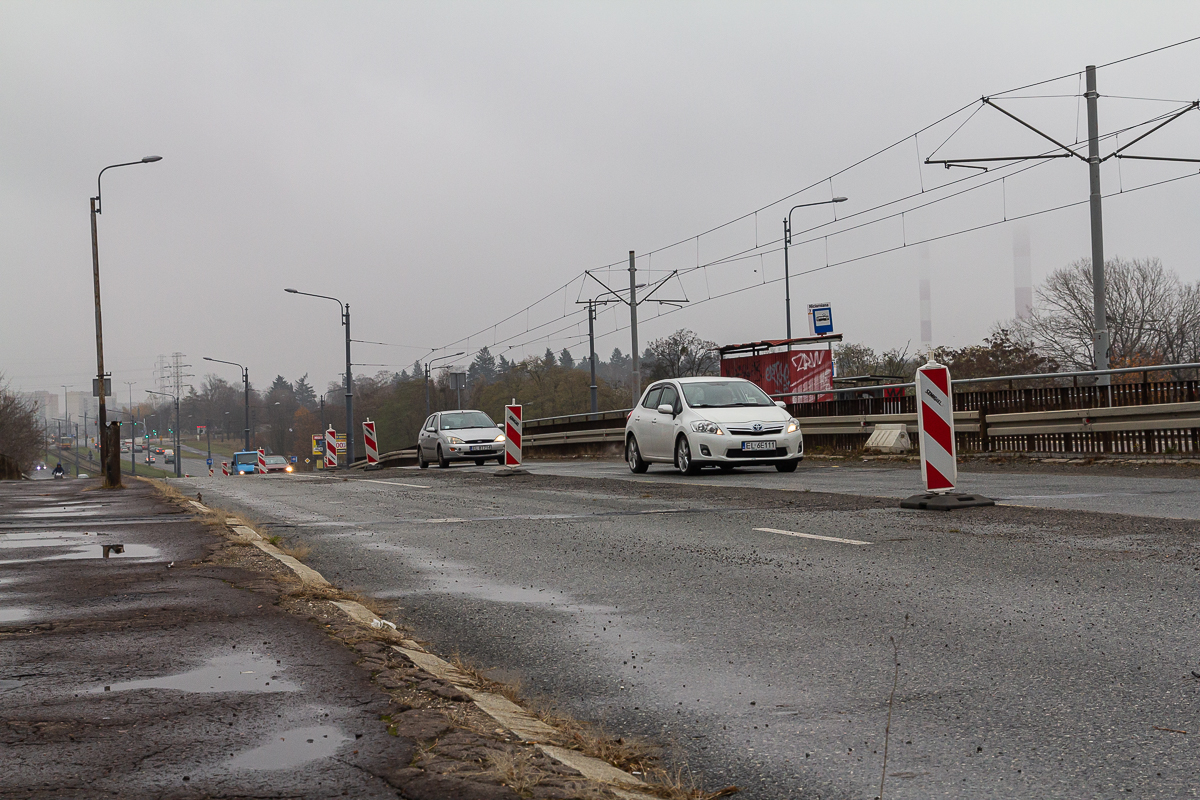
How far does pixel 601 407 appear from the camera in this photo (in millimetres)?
92688

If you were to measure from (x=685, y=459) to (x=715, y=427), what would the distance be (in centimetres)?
89

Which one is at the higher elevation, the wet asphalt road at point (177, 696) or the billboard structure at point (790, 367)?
the billboard structure at point (790, 367)

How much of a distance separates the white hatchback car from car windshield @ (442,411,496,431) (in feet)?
32.4

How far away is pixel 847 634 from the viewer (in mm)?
5359

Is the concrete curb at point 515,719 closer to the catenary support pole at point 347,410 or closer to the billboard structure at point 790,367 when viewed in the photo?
the billboard structure at point 790,367

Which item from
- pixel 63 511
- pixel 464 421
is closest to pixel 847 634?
pixel 63 511

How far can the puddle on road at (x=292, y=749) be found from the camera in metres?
3.29

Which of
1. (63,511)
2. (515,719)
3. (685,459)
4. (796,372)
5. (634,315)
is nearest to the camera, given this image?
(515,719)

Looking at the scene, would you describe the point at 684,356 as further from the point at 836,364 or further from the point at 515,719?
the point at 515,719

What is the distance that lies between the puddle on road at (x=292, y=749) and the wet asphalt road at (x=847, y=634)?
3.37 feet

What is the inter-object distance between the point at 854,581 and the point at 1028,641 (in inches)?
73.0

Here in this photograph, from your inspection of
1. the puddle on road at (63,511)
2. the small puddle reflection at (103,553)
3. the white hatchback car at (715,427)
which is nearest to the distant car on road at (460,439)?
the white hatchback car at (715,427)

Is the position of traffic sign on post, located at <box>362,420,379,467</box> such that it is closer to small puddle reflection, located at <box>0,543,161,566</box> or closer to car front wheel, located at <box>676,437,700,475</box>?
car front wheel, located at <box>676,437,700,475</box>

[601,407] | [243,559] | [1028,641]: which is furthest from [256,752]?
[601,407]
